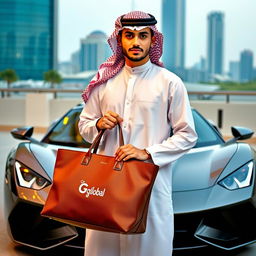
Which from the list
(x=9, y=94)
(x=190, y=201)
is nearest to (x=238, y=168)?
(x=190, y=201)

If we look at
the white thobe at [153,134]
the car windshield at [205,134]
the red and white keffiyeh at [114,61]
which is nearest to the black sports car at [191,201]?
the car windshield at [205,134]

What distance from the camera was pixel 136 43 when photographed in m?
2.08

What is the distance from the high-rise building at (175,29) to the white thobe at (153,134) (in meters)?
17.0

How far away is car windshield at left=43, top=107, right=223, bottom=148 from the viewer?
4.21 m

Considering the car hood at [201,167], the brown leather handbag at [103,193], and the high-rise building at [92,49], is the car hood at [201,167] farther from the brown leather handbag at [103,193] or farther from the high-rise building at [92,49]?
the high-rise building at [92,49]

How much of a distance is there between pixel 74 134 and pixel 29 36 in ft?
182

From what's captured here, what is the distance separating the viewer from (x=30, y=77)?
184 feet

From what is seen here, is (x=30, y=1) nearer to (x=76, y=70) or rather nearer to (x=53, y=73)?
(x=76, y=70)

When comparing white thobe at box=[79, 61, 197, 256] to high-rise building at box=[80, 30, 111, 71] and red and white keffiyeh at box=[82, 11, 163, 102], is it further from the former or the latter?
high-rise building at box=[80, 30, 111, 71]

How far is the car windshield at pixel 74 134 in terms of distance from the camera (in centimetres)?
421

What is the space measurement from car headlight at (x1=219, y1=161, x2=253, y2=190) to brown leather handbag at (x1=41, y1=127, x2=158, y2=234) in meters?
1.63

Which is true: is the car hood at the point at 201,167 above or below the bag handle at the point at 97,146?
below

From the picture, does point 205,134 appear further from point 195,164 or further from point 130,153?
point 130,153

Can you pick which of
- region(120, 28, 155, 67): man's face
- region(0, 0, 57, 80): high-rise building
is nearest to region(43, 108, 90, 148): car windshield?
region(120, 28, 155, 67): man's face
